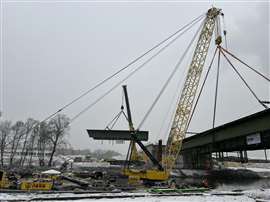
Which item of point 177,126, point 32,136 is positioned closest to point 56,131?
point 32,136

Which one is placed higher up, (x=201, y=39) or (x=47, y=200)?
(x=201, y=39)

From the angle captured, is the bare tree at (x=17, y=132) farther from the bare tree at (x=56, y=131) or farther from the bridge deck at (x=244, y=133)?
the bridge deck at (x=244, y=133)

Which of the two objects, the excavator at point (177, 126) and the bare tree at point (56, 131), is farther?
Result: the bare tree at point (56, 131)

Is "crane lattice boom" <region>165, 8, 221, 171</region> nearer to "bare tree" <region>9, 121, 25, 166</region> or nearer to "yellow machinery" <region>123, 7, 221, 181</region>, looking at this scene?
"yellow machinery" <region>123, 7, 221, 181</region>

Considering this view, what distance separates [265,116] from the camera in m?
30.2

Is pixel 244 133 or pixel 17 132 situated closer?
pixel 244 133

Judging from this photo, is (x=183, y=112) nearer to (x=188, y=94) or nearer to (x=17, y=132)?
(x=188, y=94)

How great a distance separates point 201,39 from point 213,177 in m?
27.6

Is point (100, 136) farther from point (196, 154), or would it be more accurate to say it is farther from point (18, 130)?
point (18, 130)

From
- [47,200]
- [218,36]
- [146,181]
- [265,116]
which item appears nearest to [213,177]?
[146,181]

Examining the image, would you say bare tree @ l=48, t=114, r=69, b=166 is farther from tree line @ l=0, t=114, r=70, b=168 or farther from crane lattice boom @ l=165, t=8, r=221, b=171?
crane lattice boom @ l=165, t=8, r=221, b=171

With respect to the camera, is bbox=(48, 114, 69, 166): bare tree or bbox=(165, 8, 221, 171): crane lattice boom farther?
bbox=(48, 114, 69, 166): bare tree

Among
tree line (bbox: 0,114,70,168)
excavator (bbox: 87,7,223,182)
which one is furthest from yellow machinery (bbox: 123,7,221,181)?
tree line (bbox: 0,114,70,168)

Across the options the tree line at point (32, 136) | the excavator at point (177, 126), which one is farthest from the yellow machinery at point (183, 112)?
the tree line at point (32, 136)
